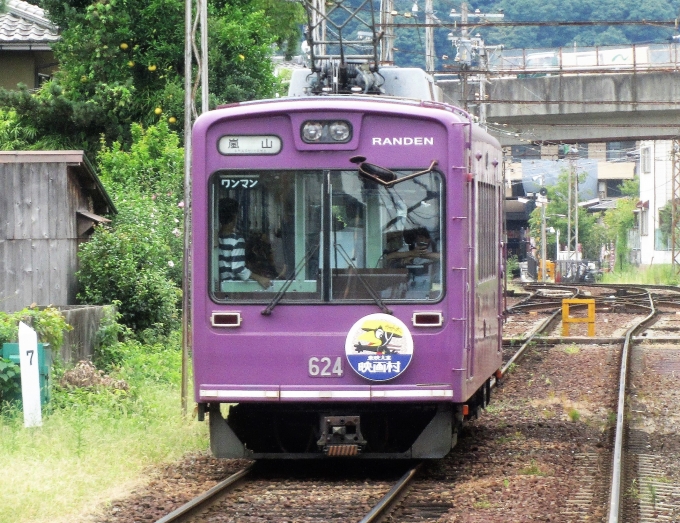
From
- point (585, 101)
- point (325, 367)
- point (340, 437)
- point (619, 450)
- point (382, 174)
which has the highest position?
point (585, 101)

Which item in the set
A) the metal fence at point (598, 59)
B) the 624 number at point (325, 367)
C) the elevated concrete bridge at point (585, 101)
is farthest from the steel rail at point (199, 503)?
the metal fence at point (598, 59)

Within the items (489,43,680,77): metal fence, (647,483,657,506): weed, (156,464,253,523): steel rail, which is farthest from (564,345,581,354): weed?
(489,43,680,77): metal fence

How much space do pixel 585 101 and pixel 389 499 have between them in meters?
Result: 28.0

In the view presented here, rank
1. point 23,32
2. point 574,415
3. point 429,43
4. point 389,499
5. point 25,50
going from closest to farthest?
point 389,499
point 574,415
point 23,32
point 25,50
point 429,43

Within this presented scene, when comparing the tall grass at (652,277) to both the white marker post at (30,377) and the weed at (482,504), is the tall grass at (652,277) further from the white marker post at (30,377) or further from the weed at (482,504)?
the weed at (482,504)

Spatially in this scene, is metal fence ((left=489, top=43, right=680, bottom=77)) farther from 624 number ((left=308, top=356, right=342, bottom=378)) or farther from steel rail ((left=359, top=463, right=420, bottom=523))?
624 number ((left=308, top=356, right=342, bottom=378))

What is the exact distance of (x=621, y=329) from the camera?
23688 millimetres

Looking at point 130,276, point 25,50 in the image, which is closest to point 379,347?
point 130,276

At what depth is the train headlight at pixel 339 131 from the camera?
8.47 meters

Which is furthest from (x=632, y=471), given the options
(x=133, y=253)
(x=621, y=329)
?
(x=621, y=329)

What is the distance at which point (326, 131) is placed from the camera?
848cm

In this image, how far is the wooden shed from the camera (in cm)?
1491

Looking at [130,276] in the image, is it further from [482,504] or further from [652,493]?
[652,493]

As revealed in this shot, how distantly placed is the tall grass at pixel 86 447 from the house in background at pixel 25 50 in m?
15.3
